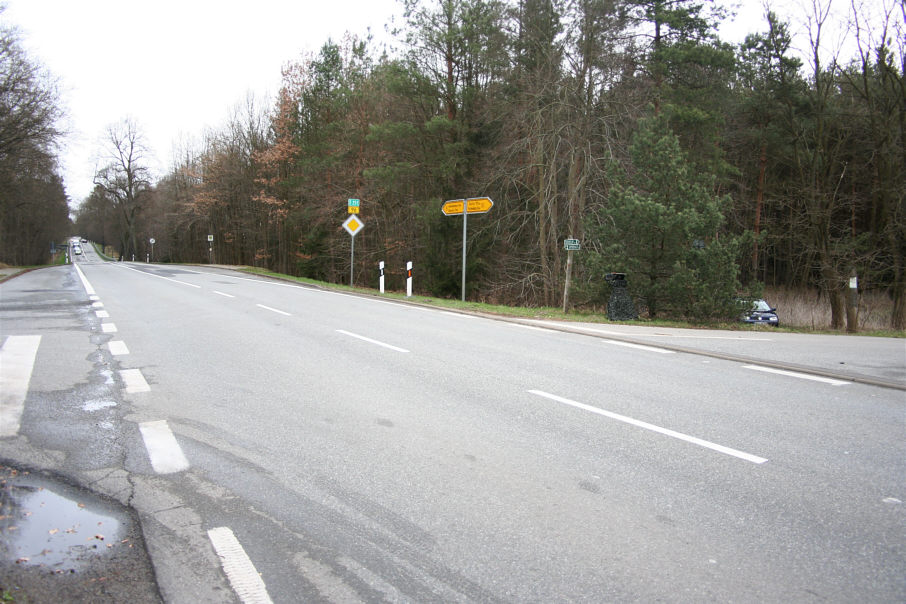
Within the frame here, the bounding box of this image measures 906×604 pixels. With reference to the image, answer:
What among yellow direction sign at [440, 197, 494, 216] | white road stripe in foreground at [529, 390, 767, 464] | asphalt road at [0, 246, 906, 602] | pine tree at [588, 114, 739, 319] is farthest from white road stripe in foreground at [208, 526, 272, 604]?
yellow direction sign at [440, 197, 494, 216]

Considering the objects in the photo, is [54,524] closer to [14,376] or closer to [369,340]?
[14,376]

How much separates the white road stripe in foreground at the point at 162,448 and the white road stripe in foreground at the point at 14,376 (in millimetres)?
1130

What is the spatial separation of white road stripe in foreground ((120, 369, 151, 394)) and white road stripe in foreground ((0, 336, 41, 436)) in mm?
982

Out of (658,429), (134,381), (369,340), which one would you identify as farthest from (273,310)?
(658,429)

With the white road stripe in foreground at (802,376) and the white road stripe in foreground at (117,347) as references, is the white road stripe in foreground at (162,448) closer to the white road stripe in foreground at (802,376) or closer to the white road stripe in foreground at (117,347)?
the white road stripe in foreground at (117,347)

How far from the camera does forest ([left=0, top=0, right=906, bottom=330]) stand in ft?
54.6

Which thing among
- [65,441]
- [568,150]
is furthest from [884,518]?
[568,150]

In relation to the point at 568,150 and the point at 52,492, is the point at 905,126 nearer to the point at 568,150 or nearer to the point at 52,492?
the point at 568,150

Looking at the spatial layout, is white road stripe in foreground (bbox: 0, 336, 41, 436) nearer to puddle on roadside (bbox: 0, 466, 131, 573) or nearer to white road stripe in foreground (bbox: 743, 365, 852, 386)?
puddle on roadside (bbox: 0, 466, 131, 573)

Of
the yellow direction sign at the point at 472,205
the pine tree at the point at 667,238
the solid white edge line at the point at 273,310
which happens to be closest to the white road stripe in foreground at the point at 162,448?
the solid white edge line at the point at 273,310

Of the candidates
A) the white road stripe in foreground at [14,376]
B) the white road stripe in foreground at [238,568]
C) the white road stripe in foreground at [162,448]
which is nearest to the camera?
the white road stripe in foreground at [238,568]

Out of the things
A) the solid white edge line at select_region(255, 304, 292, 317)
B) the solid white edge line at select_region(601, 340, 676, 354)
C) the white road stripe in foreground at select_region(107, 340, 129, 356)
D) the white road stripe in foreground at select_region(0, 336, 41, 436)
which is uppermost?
the solid white edge line at select_region(255, 304, 292, 317)

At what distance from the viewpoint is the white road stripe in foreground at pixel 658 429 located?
4703mm

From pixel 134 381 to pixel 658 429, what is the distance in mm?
6006
